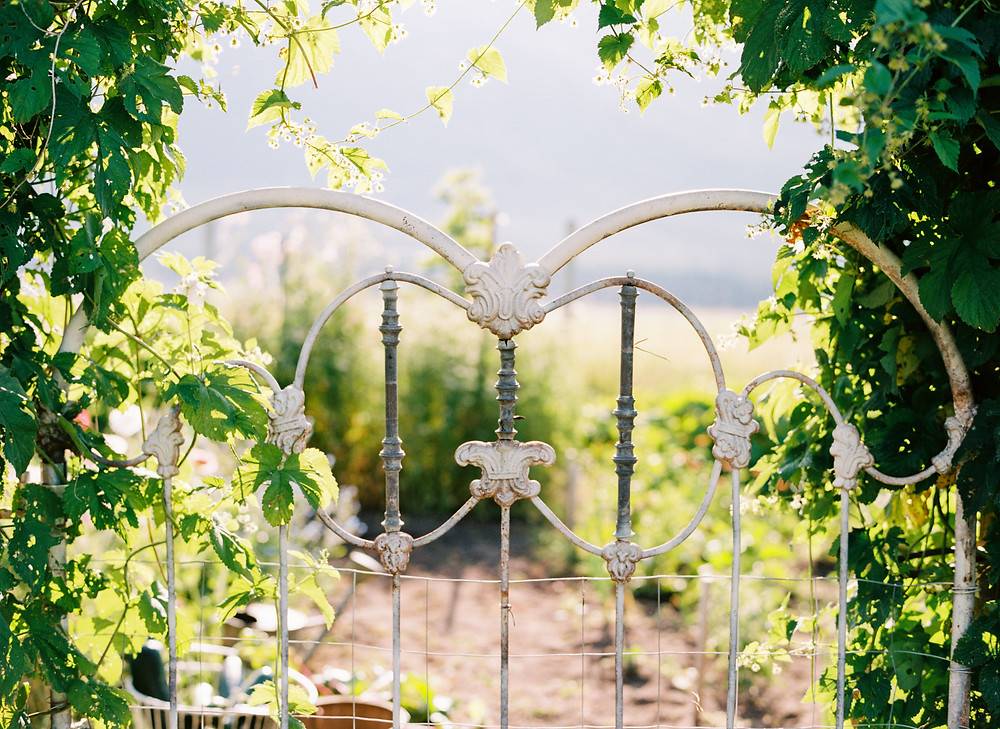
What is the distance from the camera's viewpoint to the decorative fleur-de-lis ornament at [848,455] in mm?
1770

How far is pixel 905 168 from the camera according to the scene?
1.61 meters

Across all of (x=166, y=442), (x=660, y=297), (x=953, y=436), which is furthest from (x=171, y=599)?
(x=953, y=436)

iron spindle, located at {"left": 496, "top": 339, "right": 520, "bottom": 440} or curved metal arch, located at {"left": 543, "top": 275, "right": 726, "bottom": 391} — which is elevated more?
curved metal arch, located at {"left": 543, "top": 275, "right": 726, "bottom": 391}

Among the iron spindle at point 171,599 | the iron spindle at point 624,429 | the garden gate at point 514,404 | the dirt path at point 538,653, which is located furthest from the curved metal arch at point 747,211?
the dirt path at point 538,653

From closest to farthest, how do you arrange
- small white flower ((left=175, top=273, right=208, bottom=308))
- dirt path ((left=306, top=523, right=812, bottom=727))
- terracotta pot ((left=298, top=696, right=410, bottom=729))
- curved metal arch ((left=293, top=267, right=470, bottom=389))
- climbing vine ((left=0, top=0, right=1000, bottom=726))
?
climbing vine ((left=0, top=0, right=1000, bottom=726)) → curved metal arch ((left=293, top=267, right=470, bottom=389)) → small white flower ((left=175, top=273, right=208, bottom=308)) → terracotta pot ((left=298, top=696, right=410, bottom=729)) → dirt path ((left=306, top=523, right=812, bottom=727))

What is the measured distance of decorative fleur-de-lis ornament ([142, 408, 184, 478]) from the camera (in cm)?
175

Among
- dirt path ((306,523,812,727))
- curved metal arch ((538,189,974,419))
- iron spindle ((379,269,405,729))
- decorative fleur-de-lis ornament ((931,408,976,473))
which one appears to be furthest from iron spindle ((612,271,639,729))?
dirt path ((306,523,812,727))

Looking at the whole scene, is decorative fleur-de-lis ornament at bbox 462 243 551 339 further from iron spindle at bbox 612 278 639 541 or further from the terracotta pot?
the terracotta pot

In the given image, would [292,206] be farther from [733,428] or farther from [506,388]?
Answer: [733,428]

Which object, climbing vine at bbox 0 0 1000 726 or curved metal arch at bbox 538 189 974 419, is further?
curved metal arch at bbox 538 189 974 419

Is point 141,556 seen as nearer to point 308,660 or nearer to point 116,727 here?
point 116,727

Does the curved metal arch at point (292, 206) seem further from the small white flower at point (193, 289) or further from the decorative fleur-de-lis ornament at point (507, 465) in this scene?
the decorative fleur-de-lis ornament at point (507, 465)

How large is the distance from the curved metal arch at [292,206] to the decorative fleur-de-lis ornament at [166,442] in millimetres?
209

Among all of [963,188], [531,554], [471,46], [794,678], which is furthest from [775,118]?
[531,554]
